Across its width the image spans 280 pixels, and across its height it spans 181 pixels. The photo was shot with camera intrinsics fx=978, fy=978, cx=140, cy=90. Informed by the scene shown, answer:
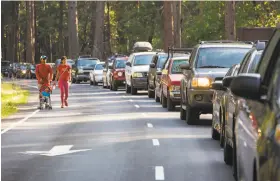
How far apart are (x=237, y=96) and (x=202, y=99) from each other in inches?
568

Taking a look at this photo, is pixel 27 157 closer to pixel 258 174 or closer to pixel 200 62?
pixel 200 62

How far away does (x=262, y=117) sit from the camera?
22.6 feet

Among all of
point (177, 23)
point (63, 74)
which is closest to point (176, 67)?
point (63, 74)

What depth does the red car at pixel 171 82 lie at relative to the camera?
2819 centimetres

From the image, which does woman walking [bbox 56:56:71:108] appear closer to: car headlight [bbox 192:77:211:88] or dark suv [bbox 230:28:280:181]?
car headlight [bbox 192:77:211:88]

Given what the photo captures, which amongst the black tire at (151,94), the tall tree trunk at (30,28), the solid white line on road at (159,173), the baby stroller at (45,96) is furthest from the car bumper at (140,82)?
the tall tree trunk at (30,28)

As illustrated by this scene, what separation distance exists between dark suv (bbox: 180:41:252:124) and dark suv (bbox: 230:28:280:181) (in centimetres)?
1331

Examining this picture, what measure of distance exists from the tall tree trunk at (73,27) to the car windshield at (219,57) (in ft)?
175

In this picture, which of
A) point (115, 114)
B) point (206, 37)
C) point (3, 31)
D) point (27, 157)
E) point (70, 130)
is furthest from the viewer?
point (3, 31)

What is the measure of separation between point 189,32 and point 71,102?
30.0 metres

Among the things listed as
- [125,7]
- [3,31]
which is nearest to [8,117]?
[125,7]

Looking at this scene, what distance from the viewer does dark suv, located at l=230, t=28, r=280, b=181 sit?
620 cm

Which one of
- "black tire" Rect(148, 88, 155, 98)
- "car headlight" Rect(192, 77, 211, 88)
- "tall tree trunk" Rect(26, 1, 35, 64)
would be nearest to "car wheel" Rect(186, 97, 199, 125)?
"car headlight" Rect(192, 77, 211, 88)

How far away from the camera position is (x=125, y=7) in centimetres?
10531
